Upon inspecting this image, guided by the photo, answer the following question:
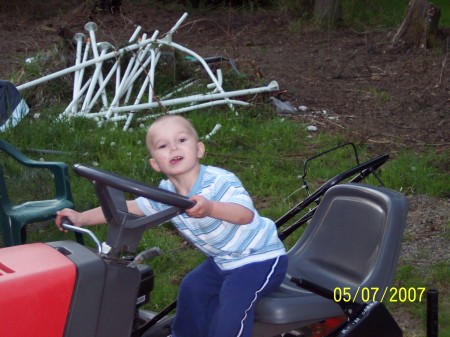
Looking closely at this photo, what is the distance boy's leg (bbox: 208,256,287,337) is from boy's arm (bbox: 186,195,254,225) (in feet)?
0.64

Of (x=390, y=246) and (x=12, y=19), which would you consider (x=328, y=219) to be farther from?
(x=12, y=19)

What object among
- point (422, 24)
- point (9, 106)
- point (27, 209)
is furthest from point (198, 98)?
point (422, 24)

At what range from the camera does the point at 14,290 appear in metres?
2.26

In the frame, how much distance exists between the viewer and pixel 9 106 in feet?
22.0

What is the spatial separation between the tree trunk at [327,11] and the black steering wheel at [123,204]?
9.23 metres

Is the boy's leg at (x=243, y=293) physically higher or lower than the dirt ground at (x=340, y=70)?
higher

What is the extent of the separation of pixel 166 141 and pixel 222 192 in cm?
26

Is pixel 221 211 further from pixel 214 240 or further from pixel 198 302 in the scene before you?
pixel 198 302

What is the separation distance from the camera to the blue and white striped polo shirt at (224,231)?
2945 mm

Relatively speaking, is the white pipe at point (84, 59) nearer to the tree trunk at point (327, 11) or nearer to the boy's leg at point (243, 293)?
the tree trunk at point (327, 11)

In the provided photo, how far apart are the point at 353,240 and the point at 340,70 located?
612 cm

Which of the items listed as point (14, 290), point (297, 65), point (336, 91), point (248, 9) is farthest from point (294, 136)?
point (248, 9)

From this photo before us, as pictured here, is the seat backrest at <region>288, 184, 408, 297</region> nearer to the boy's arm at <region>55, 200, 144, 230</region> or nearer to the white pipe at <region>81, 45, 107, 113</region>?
the boy's arm at <region>55, 200, 144, 230</region>

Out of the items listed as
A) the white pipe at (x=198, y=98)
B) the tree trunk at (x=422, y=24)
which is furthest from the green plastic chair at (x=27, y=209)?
→ the tree trunk at (x=422, y=24)
